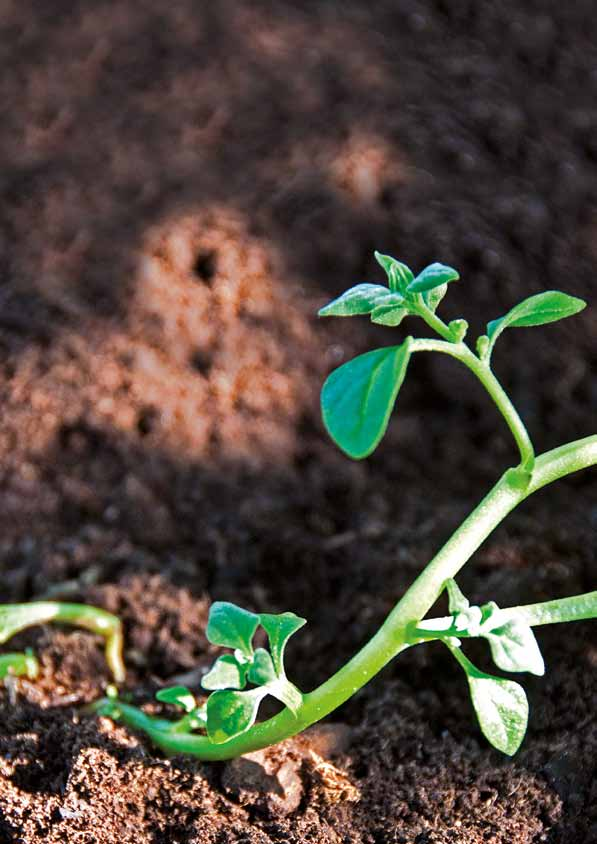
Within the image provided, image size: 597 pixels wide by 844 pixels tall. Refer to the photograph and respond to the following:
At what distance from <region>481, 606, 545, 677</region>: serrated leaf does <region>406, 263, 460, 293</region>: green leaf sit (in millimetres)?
313

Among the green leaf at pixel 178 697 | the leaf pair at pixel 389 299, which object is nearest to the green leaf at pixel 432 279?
the leaf pair at pixel 389 299

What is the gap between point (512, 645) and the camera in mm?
965

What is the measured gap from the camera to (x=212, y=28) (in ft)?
7.55

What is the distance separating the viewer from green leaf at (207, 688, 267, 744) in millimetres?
993

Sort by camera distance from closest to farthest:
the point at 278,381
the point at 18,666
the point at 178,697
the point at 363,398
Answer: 1. the point at 363,398
2. the point at 178,697
3. the point at 18,666
4. the point at 278,381

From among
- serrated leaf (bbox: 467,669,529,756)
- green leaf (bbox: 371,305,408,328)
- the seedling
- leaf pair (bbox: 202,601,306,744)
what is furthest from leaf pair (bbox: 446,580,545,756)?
the seedling

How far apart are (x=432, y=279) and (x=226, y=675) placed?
0.43 m

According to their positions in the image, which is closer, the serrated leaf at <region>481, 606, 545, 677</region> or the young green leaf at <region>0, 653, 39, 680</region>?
the serrated leaf at <region>481, 606, 545, 677</region>

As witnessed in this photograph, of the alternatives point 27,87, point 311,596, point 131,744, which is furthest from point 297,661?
point 27,87

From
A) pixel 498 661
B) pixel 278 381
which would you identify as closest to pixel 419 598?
pixel 498 661

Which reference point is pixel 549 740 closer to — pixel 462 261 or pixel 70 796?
pixel 70 796

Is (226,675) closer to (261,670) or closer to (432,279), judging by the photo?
(261,670)

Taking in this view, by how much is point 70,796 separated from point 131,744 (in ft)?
0.34

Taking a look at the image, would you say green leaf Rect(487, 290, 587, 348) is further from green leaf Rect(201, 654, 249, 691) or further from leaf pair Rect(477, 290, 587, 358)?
green leaf Rect(201, 654, 249, 691)
